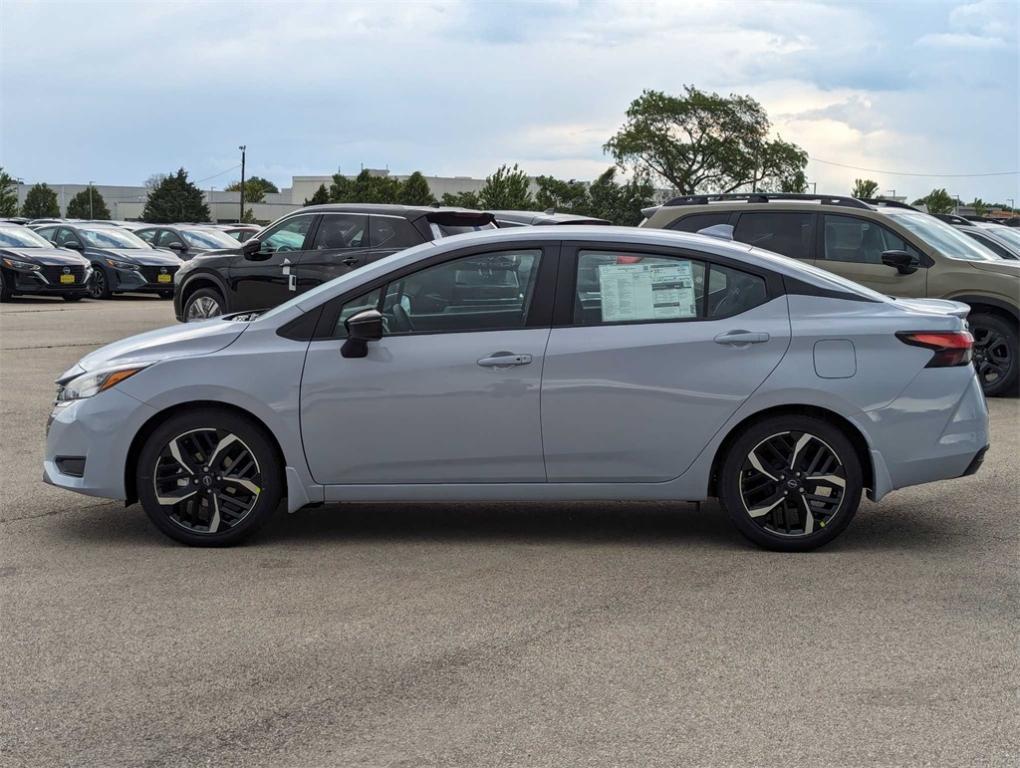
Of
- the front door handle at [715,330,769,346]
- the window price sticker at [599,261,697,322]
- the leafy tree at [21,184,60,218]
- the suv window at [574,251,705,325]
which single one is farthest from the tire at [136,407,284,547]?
the leafy tree at [21,184,60,218]

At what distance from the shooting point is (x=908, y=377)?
259 inches

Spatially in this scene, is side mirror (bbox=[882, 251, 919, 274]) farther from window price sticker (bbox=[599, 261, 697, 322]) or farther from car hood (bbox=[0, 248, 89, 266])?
car hood (bbox=[0, 248, 89, 266])

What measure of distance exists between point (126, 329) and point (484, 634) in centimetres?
1631

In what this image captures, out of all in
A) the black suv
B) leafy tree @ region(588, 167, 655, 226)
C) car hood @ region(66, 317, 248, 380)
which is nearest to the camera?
car hood @ region(66, 317, 248, 380)

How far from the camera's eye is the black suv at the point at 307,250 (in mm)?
15266

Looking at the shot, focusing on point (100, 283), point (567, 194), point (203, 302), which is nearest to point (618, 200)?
point (567, 194)

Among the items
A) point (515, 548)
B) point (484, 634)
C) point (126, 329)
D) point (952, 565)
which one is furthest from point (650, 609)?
point (126, 329)

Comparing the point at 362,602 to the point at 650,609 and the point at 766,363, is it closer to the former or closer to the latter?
the point at 650,609

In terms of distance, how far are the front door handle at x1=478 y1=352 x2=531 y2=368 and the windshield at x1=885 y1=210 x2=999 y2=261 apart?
7984 millimetres

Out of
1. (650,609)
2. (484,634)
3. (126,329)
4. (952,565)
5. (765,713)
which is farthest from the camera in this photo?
(126,329)

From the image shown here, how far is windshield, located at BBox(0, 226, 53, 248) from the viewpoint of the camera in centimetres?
2723

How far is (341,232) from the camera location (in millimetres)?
15609

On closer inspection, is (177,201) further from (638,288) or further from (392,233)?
(638,288)

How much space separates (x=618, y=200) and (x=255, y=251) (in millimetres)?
85419
